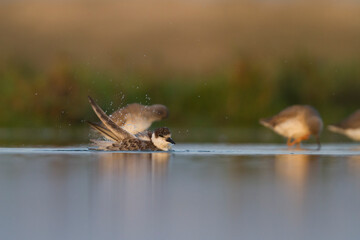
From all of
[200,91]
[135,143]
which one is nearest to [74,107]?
[200,91]

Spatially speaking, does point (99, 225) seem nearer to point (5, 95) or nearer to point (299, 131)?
point (299, 131)

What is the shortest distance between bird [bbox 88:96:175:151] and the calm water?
1254mm

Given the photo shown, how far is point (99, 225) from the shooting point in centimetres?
615

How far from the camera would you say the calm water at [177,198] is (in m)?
6.00

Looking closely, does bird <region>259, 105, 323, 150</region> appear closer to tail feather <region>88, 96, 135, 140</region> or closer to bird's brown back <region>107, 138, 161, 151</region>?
bird's brown back <region>107, 138, 161, 151</region>

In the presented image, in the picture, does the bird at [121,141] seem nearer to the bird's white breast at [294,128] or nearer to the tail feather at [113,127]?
the tail feather at [113,127]

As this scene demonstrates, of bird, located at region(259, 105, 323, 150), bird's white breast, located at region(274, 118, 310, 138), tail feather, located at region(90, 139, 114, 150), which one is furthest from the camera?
bird's white breast, located at region(274, 118, 310, 138)

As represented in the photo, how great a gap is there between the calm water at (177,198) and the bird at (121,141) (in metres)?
1.25

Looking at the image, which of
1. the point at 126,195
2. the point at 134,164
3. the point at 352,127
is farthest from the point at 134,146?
the point at 352,127

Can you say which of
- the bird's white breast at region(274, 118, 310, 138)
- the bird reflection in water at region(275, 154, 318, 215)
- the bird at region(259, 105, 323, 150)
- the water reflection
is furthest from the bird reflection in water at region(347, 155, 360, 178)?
the bird's white breast at region(274, 118, 310, 138)

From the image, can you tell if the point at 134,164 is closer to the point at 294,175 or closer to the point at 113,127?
the point at 294,175

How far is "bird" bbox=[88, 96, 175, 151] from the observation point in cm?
1396

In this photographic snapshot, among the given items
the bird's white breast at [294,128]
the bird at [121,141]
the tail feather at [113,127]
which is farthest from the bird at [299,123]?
the tail feather at [113,127]

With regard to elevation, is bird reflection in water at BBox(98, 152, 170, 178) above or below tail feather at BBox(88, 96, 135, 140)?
below
